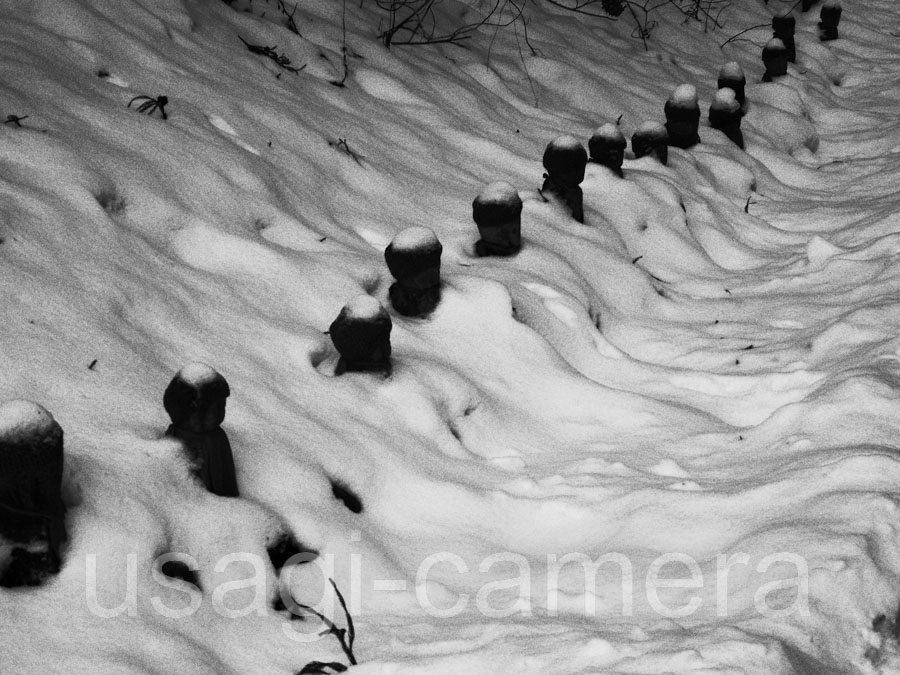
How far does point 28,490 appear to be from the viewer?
1.79 m

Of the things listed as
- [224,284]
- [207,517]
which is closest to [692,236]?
[224,284]

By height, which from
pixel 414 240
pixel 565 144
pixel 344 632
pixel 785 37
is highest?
pixel 785 37

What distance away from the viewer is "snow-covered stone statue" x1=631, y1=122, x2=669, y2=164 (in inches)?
191

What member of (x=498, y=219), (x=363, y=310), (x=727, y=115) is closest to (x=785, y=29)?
(x=727, y=115)

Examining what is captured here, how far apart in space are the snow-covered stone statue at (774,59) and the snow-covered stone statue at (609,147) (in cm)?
265

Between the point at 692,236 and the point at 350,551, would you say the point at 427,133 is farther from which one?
the point at 350,551

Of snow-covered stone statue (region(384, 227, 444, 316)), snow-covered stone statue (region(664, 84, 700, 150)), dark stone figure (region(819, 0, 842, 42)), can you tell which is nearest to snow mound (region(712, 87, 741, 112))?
snow-covered stone statue (region(664, 84, 700, 150))

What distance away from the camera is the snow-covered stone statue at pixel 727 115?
5496 millimetres

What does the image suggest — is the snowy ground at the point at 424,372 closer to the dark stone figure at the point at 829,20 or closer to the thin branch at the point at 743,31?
the thin branch at the point at 743,31

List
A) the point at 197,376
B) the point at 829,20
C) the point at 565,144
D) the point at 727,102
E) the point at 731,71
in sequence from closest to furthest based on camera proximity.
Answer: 1. the point at 197,376
2. the point at 565,144
3. the point at 727,102
4. the point at 731,71
5. the point at 829,20

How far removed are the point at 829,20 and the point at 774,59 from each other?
1.44m

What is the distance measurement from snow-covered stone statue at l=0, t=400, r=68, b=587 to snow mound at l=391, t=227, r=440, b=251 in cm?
141

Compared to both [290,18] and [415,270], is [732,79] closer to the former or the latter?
[290,18]

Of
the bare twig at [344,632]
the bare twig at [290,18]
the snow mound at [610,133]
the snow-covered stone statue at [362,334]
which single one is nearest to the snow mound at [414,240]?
the snow-covered stone statue at [362,334]
